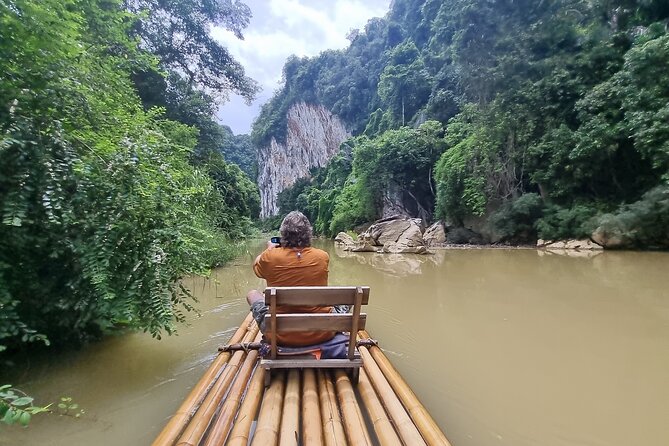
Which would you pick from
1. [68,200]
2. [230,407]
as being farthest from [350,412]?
[68,200]

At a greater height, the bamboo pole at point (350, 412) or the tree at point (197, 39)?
the tree at point (197, 39)

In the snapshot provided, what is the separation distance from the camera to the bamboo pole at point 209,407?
5.30 ft

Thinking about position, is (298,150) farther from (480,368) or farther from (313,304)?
(313,304)

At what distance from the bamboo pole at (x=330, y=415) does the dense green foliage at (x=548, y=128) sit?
12556mm

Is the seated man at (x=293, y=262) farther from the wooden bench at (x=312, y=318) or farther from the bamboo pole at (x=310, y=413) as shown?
the bamboo pole at (x=310, y=413)

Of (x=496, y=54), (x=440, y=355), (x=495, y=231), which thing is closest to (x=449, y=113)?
(x=496, y=54)

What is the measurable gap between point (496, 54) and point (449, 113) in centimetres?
981

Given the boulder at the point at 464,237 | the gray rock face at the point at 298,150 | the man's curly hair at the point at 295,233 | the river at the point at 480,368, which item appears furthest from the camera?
the gray rock face at the point at 298,150

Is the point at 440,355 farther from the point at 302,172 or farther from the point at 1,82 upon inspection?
the point at 302,172

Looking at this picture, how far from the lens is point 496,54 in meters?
16.9

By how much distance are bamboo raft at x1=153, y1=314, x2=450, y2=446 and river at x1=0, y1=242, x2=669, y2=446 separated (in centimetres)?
47

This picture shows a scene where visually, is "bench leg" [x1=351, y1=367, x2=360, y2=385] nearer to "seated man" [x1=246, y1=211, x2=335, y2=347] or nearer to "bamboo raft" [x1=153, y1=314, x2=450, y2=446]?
"bamboo raft" [x1=153, y1=314, x2=450, y2=446]

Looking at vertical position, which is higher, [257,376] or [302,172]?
[302,172]

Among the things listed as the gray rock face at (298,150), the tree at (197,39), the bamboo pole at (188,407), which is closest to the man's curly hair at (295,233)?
the bamboo pole at (188,407)
